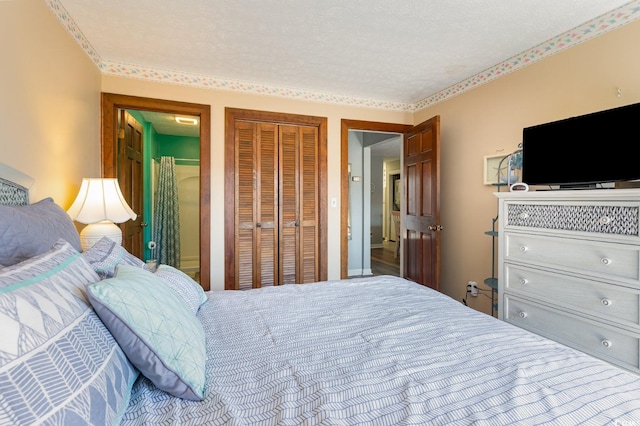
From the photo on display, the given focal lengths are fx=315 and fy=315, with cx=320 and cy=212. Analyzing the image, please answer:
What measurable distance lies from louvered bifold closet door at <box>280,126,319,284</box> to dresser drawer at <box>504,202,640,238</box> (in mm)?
2008

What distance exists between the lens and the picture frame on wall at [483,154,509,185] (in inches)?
110

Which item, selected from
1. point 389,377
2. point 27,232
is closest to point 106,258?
point 27,232

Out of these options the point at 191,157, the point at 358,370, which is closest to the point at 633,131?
the point at 358,370

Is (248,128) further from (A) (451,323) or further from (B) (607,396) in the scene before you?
(B) (607,396)

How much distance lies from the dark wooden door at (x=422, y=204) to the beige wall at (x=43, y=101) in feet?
10.1

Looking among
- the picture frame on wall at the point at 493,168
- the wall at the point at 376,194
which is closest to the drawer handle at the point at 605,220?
the picture frame on wall at the point at 493,168

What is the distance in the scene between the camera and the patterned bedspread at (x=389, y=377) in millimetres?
731

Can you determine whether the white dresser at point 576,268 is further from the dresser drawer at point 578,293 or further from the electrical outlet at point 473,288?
the electrical outlet at point 473,288

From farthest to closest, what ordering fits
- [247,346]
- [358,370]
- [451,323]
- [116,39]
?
[116,39] → [451,323] → [247,346] → [358,370]

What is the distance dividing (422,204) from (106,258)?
10.0 ft

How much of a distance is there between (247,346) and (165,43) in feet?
8.12

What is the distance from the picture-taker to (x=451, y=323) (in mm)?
1295

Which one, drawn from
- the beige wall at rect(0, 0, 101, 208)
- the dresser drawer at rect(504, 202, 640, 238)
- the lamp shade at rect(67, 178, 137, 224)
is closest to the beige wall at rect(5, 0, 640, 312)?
the beige wall at rect(0, 0, 101, 208)

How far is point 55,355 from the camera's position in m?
0.56
